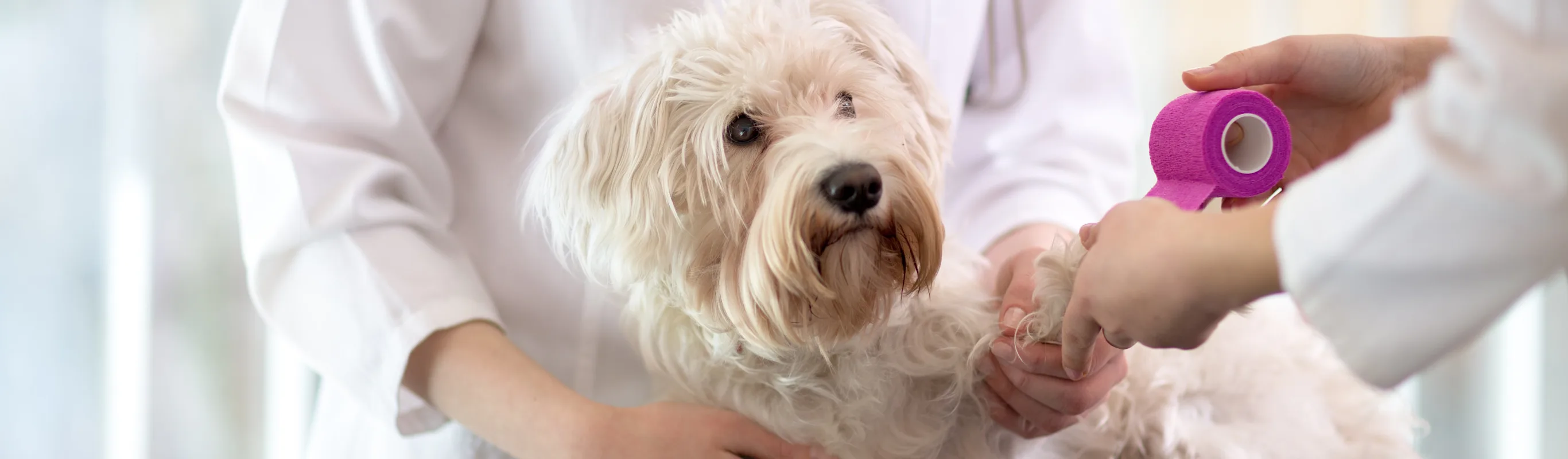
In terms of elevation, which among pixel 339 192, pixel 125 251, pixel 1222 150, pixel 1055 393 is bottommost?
pixel 125 251

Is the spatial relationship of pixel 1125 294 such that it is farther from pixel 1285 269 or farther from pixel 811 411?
pixel 811 411

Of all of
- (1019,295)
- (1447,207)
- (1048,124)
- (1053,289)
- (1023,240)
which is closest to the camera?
(1447,207)

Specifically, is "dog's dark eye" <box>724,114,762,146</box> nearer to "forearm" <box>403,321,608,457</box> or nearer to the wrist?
"forearm" <box>403,321,608,457</box>

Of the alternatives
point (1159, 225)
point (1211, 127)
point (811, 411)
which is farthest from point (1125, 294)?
point (811, 411)

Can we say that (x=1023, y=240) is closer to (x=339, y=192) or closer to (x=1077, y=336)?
(x=1077, y=336)

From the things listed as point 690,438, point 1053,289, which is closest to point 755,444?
point 690,438

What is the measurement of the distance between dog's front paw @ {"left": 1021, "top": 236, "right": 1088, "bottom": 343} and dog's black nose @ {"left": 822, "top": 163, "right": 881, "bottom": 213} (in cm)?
18

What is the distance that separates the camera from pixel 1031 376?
2.59 feet

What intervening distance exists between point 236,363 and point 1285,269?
139 cm

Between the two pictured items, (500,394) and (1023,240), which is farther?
(1023,240)

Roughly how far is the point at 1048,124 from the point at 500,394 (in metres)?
0.74

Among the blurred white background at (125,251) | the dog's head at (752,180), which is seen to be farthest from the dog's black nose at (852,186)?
the blurred white background at (125,251)

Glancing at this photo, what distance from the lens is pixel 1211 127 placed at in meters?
0.65

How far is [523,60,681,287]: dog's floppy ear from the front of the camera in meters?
0.80
